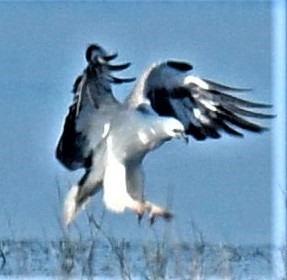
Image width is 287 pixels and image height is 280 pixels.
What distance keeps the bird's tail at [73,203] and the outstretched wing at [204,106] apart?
597mm

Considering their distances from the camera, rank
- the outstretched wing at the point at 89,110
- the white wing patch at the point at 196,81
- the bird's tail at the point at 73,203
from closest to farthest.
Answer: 1. the outstretched wing at the point at 89,110
2. the bird's tail at the point at 73,203
3. the white wing patch at the point at 196,81

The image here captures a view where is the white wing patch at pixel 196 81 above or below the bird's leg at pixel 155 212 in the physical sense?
above

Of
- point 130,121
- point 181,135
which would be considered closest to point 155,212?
point 181,135

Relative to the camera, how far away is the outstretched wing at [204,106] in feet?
21.5

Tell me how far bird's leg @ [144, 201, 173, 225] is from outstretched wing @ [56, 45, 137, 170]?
708 millimetres

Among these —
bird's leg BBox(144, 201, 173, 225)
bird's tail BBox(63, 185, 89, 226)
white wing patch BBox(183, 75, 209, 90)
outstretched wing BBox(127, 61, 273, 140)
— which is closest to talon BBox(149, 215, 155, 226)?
bird's leg BBox(144, 201, 173, 225)

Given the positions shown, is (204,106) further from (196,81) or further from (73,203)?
(73,203)

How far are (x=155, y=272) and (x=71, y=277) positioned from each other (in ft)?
1.14

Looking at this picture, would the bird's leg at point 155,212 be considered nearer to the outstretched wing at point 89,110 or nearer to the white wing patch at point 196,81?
the outstretched wing at point 89,110

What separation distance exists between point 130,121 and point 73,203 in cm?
56

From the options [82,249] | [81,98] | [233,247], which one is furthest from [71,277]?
[81,98]

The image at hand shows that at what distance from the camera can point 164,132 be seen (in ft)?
20.3

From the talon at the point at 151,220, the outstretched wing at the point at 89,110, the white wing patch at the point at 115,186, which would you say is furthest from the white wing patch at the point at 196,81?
the talon at the point at 151,220

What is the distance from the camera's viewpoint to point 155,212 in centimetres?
562
